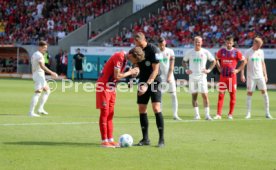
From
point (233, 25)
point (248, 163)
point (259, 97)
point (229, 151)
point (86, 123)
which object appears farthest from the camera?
point (233, 25)

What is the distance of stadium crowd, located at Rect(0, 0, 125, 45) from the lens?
5375 cm

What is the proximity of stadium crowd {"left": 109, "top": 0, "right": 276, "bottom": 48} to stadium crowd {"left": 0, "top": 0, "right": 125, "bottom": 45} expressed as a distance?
5.14 meters

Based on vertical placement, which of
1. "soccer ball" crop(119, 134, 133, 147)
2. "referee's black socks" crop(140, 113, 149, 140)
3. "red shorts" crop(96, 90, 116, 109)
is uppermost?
"red shorts" crop(96, 90, 116, 109)

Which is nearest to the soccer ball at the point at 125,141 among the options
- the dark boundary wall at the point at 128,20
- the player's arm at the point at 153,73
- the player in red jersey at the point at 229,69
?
the player's arm at the point at 153,73

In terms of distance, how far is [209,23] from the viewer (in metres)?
45.3

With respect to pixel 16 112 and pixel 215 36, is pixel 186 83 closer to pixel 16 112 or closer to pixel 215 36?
pixel 215 36

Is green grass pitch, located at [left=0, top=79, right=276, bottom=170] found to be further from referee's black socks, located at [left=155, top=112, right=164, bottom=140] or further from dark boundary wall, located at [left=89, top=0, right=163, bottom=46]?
→ dark boundary wall, located at [left=89, top=0, right=163, bottom=46]

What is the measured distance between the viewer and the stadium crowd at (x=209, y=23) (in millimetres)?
41781

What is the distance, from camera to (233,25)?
4316 centimetres

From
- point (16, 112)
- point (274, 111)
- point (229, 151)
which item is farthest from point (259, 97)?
point (229, 151)

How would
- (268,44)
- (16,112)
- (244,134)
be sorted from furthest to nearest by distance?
(268,44), (16,112), (244,134)

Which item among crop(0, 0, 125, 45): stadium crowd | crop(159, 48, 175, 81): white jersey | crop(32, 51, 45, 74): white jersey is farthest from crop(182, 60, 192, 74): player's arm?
crop(0, 0, 125, 45): stadium crowd

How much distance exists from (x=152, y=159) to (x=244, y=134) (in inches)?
175

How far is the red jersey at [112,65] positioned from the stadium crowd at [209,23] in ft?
89.3
